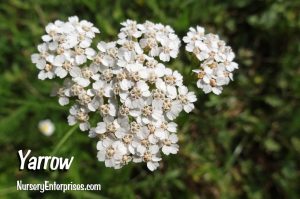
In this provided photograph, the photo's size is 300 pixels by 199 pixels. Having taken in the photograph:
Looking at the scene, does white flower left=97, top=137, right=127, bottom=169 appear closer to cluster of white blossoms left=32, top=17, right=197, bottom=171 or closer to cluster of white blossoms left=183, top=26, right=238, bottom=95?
cluster of white blossoms left=32, top=17, right=197, bottom=171


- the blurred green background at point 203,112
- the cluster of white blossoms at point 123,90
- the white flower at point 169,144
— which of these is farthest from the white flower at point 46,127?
the white flower at point 169,144

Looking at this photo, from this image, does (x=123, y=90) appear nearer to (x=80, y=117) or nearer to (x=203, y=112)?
(x=80, y=117)

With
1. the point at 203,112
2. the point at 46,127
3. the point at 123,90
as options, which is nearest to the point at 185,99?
the point at 123,90

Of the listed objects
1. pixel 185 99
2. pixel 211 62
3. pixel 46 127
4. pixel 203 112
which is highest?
pixel 46 127

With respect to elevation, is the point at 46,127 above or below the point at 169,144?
above

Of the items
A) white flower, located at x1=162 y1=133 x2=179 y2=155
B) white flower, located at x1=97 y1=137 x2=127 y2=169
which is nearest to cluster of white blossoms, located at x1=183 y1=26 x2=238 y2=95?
white flower, located at x1=162 y1=133 x2=179 y2=155

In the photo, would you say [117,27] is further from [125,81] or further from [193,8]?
[125,81]
